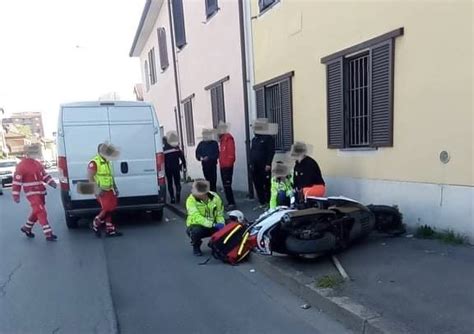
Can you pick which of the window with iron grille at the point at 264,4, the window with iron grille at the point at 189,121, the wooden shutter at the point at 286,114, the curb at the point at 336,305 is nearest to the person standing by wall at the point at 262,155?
the wooden shutter at the point at 286,114

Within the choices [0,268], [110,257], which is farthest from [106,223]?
[0,268]

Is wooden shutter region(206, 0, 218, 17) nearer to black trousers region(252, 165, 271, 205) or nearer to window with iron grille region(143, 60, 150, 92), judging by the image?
black trousers region(252, 165, 271, 205)

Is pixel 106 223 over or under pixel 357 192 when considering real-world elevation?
under

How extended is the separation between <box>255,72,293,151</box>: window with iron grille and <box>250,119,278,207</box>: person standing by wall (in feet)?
0.80

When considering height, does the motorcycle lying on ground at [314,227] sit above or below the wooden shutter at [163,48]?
below

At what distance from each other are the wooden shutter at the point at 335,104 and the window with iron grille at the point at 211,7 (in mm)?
5500

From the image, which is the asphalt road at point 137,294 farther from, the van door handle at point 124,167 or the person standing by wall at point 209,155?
the person standing by wall at point 209,155

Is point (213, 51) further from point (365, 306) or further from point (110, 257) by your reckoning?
point (365, 306)

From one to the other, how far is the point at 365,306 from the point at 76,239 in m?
5.38

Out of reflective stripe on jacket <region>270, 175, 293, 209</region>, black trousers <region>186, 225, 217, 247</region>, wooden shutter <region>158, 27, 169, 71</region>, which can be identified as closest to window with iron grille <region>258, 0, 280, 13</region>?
reflective stripe on jacket <region>270, 175, 293, 209</region>

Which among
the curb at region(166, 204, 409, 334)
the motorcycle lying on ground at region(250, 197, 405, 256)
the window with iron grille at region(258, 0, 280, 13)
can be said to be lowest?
the curb at region(166, 204, 409, 334)

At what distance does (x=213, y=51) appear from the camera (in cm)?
1162

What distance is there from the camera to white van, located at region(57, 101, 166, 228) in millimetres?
7363

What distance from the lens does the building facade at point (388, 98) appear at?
15.4 feet
